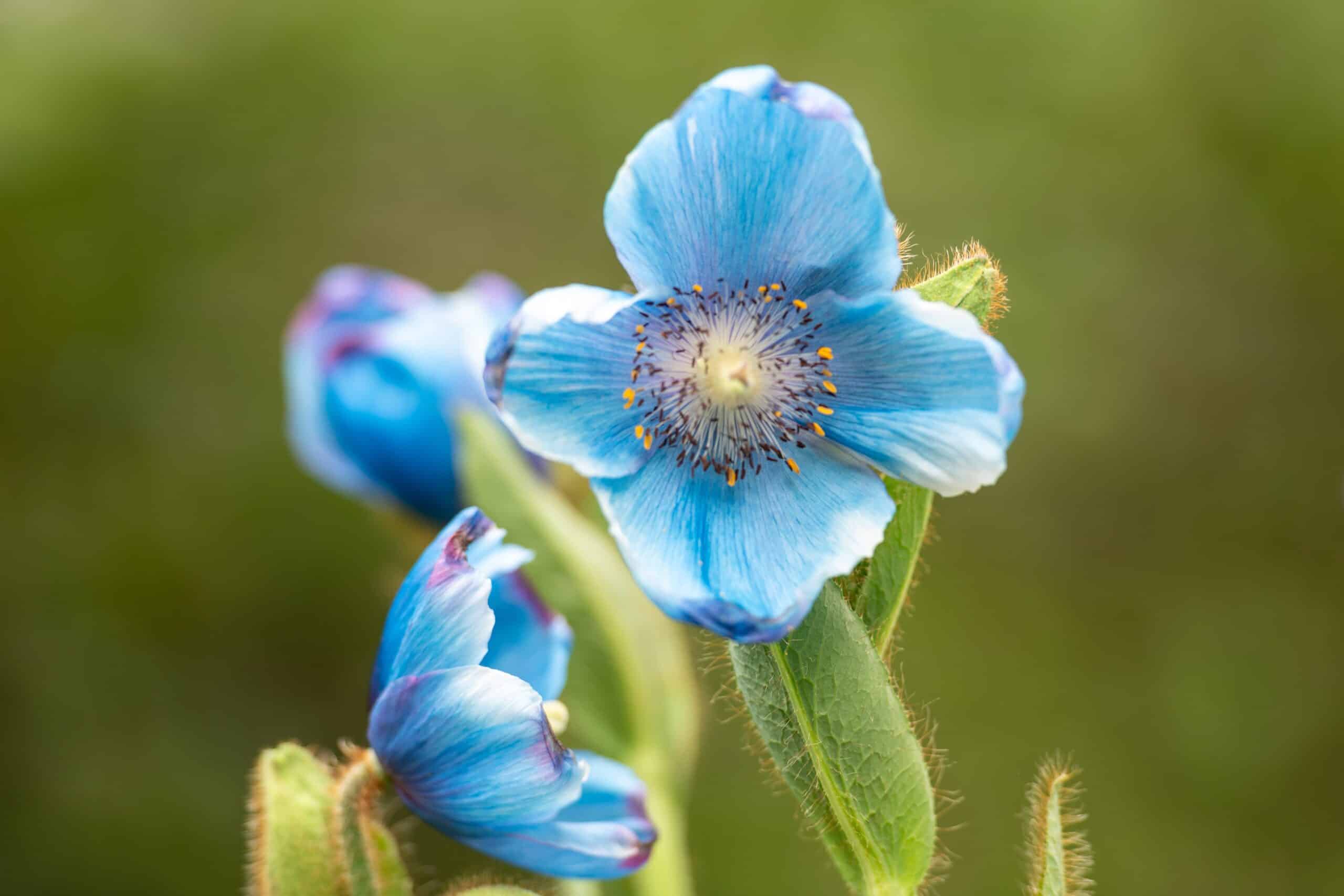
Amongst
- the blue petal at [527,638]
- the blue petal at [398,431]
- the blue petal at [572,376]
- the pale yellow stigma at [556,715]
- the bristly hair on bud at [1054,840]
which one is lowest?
the bristly hair on bud at [1054,840]

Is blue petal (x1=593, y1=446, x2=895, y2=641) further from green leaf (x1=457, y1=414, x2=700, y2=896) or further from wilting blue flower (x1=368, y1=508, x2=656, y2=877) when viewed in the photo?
green leaf (x1=457, y1=414, x2=700, y2=896)

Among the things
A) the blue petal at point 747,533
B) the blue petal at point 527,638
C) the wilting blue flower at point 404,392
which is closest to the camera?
the blue petal at point 747,533

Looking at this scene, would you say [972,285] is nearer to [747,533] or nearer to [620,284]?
[747,533]

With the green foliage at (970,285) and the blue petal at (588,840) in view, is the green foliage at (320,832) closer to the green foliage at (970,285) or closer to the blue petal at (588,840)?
the blue petal at (588,840)

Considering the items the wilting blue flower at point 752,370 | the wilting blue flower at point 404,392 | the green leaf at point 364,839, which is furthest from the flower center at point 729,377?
the wilting blue flower at point 404,392

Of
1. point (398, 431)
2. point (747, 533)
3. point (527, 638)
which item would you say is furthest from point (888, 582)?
point (398, 431)

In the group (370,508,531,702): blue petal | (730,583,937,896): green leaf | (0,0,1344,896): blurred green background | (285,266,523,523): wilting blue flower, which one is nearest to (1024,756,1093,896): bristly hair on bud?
(730,583,937,896): green leaf
